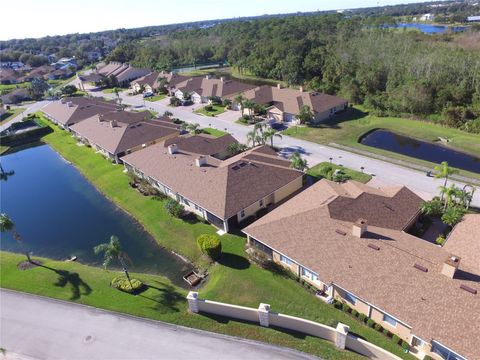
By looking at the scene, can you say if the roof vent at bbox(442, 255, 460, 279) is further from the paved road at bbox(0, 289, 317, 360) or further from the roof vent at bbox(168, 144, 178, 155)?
the roof vent at bbox(168, 144, 178, 155)

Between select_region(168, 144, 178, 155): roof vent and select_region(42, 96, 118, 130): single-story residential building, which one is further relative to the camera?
select_region(42, 96, 118, 130): single-story residential building

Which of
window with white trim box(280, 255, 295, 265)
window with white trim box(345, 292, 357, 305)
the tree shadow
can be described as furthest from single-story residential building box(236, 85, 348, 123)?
window with white trim box(345, 292, 357, 305)

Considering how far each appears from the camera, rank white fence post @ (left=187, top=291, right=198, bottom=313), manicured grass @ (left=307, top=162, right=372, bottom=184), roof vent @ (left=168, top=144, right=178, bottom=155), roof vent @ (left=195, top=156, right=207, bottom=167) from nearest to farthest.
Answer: white fence post @ (left=187, top=291, right=198, bottom=313) < roof vent @ (left=195, top=156, right=207, bottom=167) < manicured grass @ (left=307, top=162, right=372, bottom=184) < roof vent @ (left=168, top=144, right=178, bottom=155)

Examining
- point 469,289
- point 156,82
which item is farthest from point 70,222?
point 156,82

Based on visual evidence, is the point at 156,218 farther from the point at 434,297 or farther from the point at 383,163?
the point at 383,163

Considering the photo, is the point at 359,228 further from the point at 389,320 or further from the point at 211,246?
the point at 211,246

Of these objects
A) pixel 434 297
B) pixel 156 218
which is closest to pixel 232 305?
pixel 434 297

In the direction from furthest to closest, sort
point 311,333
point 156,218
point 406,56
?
point 406,56, point 156,218, point 311,333
